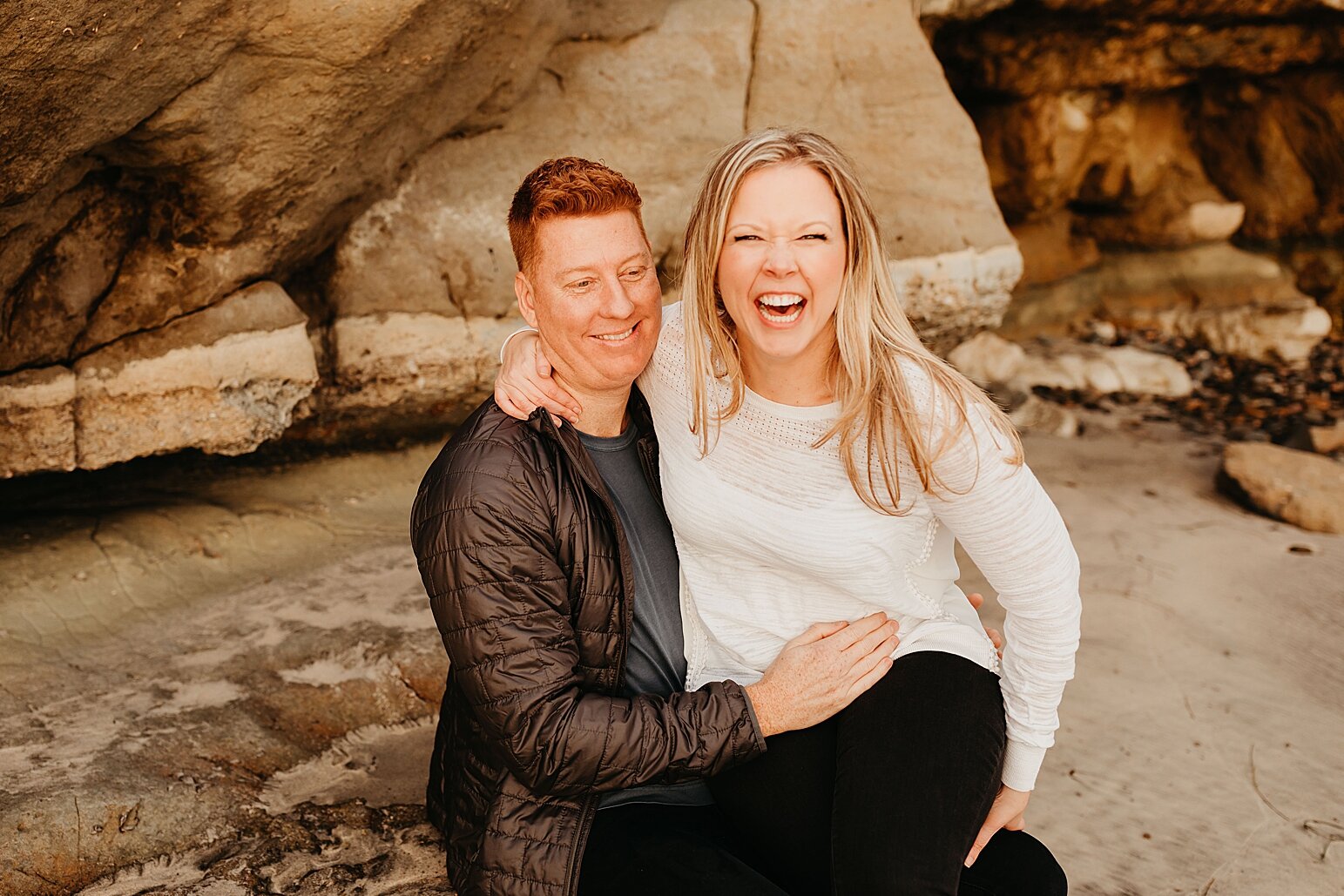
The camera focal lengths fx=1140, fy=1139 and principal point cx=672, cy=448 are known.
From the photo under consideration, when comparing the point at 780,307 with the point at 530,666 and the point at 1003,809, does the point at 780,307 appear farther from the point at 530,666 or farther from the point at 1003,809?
the point at 1003,809

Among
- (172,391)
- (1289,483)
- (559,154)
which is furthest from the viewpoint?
(1289,483)

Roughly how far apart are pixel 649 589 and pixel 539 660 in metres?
0.40

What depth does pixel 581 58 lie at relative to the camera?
4.42m

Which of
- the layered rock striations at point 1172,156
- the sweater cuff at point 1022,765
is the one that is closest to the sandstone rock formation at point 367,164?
the layered rock striations at point 1172,156

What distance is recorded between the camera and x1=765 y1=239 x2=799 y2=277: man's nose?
210 cm

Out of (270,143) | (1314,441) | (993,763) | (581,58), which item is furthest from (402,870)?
(1314,441)

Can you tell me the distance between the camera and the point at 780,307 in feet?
7.09

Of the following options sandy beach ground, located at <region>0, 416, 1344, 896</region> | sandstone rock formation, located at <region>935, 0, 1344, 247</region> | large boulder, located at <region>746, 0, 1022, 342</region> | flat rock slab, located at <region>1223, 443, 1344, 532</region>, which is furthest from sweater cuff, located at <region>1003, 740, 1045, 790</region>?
sandstone rock formation, located at <region>935, 0, 1344, 247</region>

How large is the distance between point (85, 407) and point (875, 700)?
2.60 m

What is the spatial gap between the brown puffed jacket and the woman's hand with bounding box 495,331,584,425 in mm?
37

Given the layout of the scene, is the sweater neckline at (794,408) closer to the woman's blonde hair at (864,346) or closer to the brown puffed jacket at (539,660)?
the woman's blonde hair at (864,346)

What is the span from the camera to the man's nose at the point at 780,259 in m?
2.10

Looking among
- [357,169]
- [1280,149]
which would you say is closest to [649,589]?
[357,169]

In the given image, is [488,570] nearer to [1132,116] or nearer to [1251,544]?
[1251,544]
